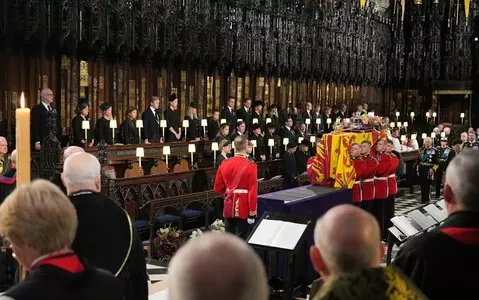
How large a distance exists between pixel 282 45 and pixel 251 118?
3520 millimetres

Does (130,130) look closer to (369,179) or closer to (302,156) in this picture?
(302,156)

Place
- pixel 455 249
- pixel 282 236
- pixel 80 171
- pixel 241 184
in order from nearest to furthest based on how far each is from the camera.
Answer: pixel 455 249
pixel 80 171
pixel 282 236
pixel 241 184

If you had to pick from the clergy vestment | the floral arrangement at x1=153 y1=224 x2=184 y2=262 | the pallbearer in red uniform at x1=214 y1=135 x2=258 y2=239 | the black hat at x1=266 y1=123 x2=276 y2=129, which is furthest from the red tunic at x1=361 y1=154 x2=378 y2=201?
the clergy vestment

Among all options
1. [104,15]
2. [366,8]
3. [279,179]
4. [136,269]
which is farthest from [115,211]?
[366,8]

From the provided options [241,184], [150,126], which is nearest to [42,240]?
[241,184]

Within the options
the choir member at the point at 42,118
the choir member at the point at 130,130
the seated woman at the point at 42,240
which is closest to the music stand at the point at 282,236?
the seated woman at the point at 42,240

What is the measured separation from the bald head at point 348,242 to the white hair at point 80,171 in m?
1.57

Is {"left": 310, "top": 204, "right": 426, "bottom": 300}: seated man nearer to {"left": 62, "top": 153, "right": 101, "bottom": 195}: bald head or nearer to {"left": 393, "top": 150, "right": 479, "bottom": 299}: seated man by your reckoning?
{"left": 393, "top": 150, "right": 479, "bottom": 299}: seated man

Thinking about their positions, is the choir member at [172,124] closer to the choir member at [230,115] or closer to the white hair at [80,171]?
the choir member at [230,115]

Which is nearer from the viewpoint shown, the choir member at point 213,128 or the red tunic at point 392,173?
the red tunic at point 392,173

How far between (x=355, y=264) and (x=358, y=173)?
25.1ft

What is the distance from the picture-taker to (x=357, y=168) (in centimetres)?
995

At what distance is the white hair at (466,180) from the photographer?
3113 mm

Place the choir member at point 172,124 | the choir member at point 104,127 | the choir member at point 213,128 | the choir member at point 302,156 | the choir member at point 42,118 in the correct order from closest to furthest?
the choir member at point 42,118 → the choir member at point 104,127 → the choir member at point 302,156 → the choir member at point 172,124 → the choir member at point 213,128
